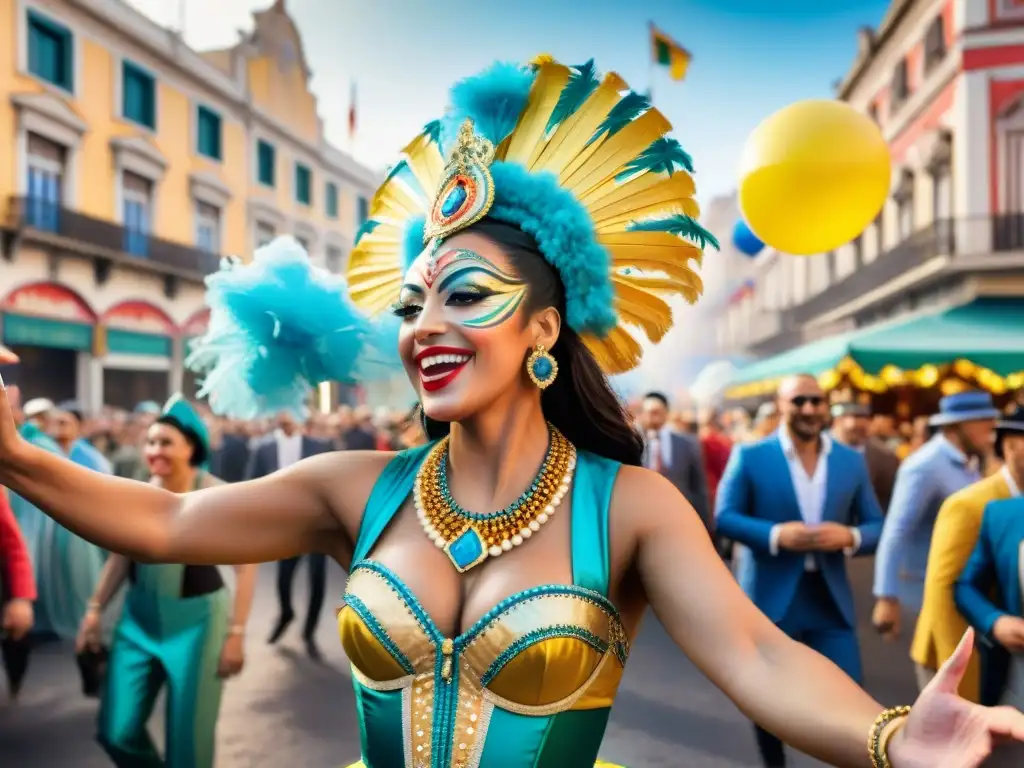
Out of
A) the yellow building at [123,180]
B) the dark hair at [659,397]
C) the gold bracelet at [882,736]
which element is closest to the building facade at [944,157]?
the dark hair at [659,397]

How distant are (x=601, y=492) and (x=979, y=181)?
18115mm

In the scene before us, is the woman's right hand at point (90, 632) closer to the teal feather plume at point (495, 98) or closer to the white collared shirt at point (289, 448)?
the teal feather plume at point (495, 98)

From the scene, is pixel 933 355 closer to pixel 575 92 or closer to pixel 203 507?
pixel 575 92

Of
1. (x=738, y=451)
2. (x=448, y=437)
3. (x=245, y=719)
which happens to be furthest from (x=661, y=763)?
(x=448, y=437)

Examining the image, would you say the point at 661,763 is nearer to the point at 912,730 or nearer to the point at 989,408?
the point at 989,408

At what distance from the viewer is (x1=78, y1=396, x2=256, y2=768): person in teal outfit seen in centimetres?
340

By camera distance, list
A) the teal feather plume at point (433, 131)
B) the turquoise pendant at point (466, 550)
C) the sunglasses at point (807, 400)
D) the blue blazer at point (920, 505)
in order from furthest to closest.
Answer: the blue blazer at point (920, 505)
the sunglasses at point (807, 400)
the teal feather plume at point (433, 131)
the turquoise pendant at point (466, 550)

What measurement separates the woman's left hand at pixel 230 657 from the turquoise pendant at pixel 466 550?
227 cm

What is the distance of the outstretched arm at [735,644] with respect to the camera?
145 centimetres

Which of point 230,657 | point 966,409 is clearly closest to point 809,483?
point 966,409

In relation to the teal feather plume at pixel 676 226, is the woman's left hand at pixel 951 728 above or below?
below

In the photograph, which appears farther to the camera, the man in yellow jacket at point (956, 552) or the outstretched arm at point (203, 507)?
the man in yellow jacket at point (956, 552)

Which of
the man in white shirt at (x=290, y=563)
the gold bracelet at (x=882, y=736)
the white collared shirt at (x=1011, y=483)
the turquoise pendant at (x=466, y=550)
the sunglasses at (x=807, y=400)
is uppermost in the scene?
the sunglasses at (x=807, y=400)

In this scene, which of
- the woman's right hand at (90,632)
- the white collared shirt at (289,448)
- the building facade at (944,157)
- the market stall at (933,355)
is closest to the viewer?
the woman's right hand at (90,632)
